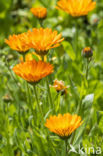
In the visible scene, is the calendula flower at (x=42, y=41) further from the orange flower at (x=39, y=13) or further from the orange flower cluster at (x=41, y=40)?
the orange flower at (x=39, y=13)

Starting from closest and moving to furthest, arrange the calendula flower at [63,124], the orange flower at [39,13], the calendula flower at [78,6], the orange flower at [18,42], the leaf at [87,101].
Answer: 1. the calendula flower at [63,124]
2. the orange flower at [18,42]
3. the leaf at [87,101]
4. the calendula flower at [78,6]
5. the orange flower at [39,13]

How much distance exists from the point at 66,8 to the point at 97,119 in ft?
1.93

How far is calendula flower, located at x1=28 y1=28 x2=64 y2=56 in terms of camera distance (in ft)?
3.74

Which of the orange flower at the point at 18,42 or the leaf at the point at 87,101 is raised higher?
the orange flower at the point at 18,42

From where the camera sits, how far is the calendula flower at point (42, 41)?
1141 mm

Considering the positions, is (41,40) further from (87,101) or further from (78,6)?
(78,6)

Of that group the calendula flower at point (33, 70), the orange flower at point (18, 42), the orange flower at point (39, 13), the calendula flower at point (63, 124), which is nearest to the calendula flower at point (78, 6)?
the orange flower at point (39, 13)

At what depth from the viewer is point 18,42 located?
1.30m

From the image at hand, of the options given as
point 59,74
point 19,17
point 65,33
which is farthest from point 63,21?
point 59,74

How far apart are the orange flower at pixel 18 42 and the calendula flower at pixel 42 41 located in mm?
26

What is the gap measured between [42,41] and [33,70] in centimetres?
12

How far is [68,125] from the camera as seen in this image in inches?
41.2

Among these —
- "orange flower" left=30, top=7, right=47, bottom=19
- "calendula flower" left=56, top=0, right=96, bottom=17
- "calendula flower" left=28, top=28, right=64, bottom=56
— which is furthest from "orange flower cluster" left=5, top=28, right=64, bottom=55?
"orange flower" left=30, top=7, right=47, bottom=19

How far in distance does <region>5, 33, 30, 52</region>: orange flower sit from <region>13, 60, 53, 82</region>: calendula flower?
11cm
